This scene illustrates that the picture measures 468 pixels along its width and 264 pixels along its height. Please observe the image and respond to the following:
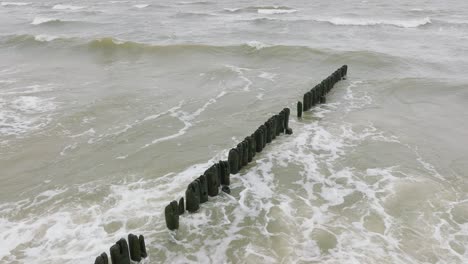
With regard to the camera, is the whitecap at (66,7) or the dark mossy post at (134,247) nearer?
the dark mossy post at (134,247)

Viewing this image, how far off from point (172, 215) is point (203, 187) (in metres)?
1.37

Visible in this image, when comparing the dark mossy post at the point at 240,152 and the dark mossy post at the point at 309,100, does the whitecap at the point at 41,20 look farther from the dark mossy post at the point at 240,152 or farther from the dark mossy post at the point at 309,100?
the dark mossy post at the point at 240,152

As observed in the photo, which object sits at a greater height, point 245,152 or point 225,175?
point 245,152

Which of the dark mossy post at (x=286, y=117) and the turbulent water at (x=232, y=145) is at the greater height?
the dark mossy post at (x=286, y=117)

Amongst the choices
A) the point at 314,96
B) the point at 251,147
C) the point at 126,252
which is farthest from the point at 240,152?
the point at 314,96

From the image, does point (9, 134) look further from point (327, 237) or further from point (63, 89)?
point (327, 237)

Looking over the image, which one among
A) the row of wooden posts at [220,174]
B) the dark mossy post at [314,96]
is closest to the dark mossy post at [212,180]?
the row of wooden posts at [220,174]

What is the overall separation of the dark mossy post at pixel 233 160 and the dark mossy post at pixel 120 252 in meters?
4.49

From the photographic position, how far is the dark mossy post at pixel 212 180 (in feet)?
34.2

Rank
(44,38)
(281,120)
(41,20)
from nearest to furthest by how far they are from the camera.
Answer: (281,120), (44,38), (41,20)

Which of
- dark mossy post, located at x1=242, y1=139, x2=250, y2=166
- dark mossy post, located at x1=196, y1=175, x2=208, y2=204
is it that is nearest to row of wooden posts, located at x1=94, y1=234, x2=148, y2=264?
dark mossy post, located at x1=196, y1=175, x2=208, y2=204

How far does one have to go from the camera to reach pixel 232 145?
13922mm

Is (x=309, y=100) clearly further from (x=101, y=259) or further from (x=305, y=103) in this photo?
(x=101, y=259)

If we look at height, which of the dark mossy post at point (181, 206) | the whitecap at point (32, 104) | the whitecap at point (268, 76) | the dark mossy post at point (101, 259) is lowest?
the dark mossy post at point (181, 206)
